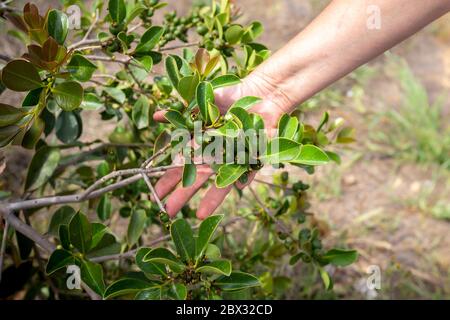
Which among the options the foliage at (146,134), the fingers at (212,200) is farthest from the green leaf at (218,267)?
the fingers at (212,200)

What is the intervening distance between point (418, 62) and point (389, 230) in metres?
1.55

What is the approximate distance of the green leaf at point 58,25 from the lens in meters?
1.08

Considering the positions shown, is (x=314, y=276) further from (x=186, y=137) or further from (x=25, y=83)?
(x=25, y=83)

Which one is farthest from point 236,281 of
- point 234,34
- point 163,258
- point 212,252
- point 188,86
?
point 234,34

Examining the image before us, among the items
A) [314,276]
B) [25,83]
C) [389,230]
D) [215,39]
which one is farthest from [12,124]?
[389,230]

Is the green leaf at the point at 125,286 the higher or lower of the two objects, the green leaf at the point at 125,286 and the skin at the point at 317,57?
the lower

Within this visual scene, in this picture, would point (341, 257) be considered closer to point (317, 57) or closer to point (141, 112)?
point (317, 57)

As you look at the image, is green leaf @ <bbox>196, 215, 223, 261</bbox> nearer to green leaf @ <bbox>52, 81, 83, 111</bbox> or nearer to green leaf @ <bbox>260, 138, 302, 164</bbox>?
green leaf @ <bbox>260, 138, 302, 164</bbox>

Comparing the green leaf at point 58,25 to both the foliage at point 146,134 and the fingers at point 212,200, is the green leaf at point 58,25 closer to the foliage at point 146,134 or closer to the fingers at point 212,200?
the foliage at point 146,134

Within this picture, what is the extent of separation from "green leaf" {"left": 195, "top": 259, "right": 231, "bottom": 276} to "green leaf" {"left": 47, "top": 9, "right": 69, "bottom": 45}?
0.57 m

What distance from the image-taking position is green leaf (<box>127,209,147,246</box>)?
51.9 inches

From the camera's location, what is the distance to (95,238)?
1.15 meters

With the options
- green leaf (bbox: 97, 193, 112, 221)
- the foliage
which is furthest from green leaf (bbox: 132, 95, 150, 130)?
green leaf (bbox: 97, 193, 112, 221)

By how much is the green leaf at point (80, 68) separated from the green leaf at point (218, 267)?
18.9 inches
